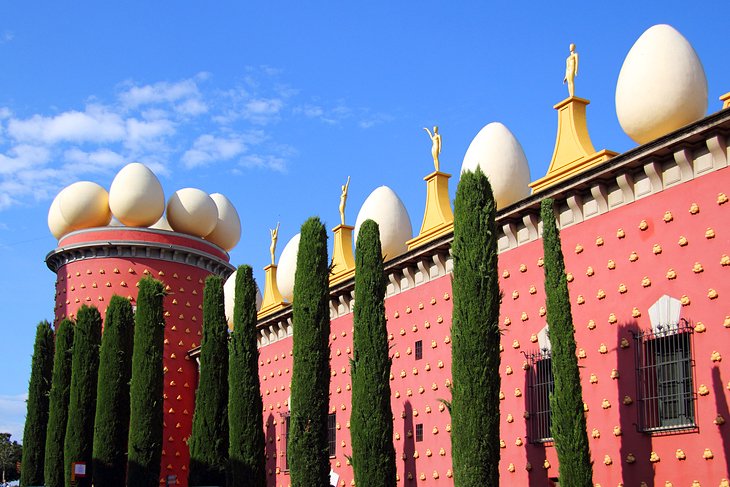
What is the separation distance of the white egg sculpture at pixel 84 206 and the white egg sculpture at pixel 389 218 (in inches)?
473

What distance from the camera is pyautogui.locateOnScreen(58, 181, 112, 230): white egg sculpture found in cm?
3272

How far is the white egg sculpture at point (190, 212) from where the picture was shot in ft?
110

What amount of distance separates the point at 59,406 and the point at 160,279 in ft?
18.9

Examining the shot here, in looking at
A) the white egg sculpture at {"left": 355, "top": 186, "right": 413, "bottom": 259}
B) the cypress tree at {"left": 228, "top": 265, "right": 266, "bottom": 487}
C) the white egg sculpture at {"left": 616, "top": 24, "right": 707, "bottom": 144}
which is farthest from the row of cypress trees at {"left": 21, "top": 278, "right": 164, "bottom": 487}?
the white egg sculpture at {"left": 616, "top": 24, "right": 707, "bottom": 144}

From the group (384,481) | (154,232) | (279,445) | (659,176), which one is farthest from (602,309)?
(154,232)

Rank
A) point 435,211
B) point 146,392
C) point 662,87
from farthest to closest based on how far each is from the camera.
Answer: point 146,392 < point 435,211 < point 662,87

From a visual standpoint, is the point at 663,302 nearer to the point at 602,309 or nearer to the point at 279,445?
the point at 602,309

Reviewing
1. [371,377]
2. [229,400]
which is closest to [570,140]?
[371,377]

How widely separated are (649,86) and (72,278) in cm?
2238

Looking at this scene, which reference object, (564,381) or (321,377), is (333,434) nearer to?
(321,377)

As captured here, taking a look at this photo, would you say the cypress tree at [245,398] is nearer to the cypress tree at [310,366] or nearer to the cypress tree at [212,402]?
the cypress tree at [212,402]

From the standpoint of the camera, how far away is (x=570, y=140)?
18.2 m

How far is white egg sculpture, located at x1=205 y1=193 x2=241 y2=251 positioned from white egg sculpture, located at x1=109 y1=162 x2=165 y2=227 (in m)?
3.09

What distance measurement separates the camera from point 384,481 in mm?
18047
